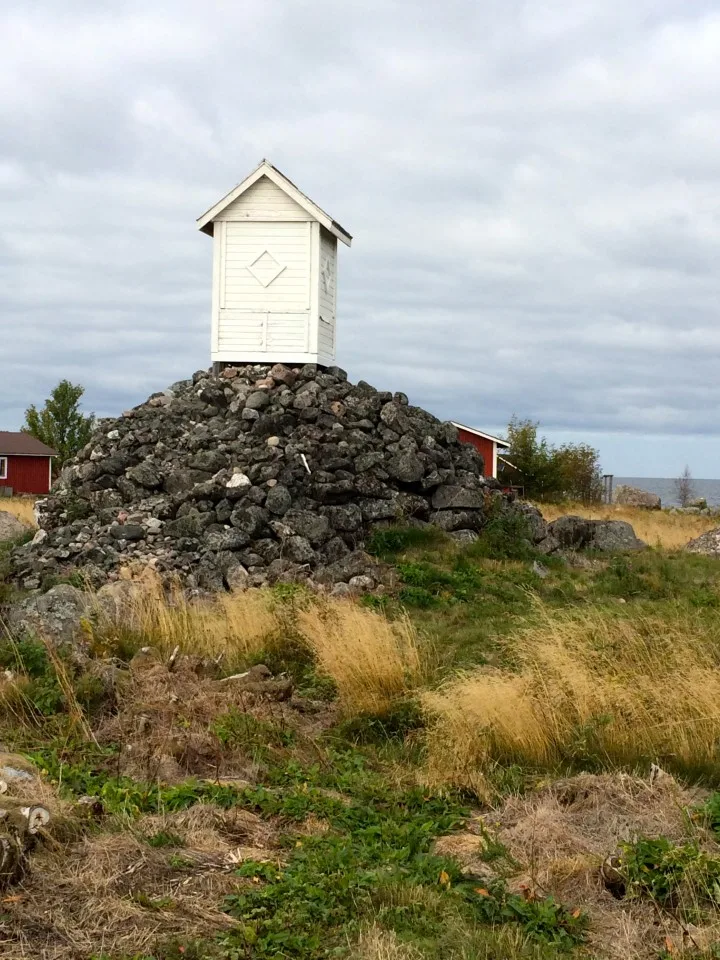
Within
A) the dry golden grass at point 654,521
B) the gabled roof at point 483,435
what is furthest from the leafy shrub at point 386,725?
the gabled roof at point 483,435

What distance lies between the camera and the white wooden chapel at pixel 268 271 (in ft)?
59.5

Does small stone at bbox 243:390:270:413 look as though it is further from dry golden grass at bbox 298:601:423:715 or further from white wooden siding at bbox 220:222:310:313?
dry golden grass at bbox 298:601:423:715

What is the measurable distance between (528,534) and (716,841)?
488 inches

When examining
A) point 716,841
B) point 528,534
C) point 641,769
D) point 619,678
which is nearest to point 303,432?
point 528,534

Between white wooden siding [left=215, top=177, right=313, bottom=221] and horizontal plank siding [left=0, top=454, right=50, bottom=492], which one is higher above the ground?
white wooden siding [left=215, top=177, right=313, bottom=221]

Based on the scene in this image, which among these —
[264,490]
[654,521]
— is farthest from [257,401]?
[654,521]

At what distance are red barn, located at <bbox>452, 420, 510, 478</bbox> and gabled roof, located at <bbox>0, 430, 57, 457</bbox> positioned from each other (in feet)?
76.6

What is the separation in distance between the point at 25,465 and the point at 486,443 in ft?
83.4

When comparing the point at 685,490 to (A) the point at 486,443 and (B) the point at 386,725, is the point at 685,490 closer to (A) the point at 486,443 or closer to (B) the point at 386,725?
(A) the point at 486,443

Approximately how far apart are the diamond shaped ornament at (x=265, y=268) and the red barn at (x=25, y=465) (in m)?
36.4

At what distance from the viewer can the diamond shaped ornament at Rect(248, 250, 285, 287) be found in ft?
59.9

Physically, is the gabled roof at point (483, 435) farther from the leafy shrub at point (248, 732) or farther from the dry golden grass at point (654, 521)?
the leafy shrub at point (248, 732)

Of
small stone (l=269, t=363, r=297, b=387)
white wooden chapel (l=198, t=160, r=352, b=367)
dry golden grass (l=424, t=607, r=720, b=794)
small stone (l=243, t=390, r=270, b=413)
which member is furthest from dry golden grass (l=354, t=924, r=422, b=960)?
white wooden chapel (l=198, t=160, r=352, b=367)

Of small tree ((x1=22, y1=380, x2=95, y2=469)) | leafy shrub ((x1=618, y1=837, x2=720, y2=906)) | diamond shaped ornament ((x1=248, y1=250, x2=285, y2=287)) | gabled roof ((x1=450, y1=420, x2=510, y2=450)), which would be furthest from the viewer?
small tree ((x1=22, y1=380, x2=95, y2=469))
